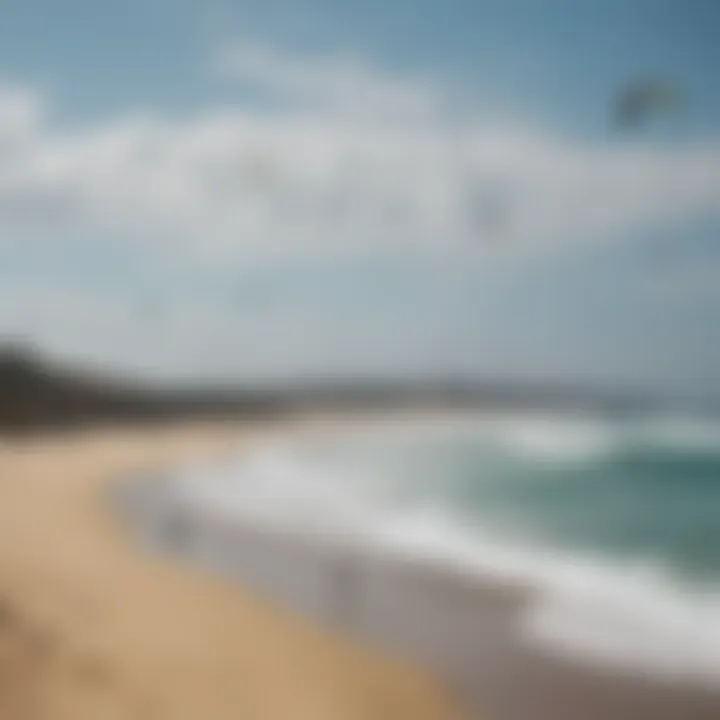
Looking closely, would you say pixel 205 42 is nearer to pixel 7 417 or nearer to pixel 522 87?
pixel 522 87

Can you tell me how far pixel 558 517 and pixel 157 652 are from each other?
334 centimetres

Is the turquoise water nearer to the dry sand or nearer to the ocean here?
the ocean

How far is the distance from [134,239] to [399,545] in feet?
5.71

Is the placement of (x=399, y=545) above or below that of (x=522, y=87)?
below

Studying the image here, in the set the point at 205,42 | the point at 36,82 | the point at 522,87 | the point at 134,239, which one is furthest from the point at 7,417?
the point at 522,87

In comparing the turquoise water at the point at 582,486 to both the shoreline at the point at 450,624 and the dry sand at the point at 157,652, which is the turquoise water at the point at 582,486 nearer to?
the shoreline at the point at 450,624

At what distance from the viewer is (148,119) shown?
2.28m

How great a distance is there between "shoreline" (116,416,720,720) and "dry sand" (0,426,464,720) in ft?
0.43

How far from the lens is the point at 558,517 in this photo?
4938 mm

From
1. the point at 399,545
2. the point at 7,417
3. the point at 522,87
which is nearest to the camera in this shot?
the point at 522,87

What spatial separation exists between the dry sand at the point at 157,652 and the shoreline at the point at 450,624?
0.13 m

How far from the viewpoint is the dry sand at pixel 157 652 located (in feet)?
5.64

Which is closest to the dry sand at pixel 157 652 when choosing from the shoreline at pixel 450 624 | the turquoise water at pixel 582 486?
the shoreline at pixel 450 624

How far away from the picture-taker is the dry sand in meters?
1.72
